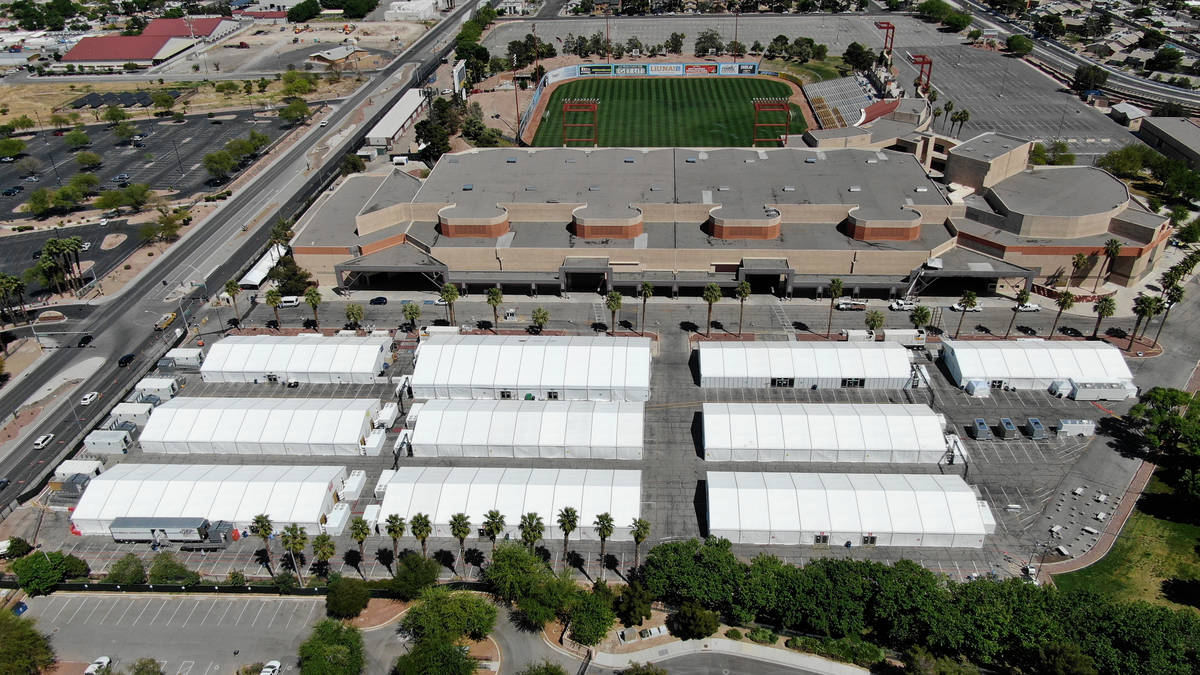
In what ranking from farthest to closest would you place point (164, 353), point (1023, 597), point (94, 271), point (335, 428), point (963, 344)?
point (94, 271) < point (164, 353) < point (963, 344) < point (335, 428) < point (1023, 597)

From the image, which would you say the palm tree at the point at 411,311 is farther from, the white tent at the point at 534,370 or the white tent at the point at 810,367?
the white tent at the point at 810,367

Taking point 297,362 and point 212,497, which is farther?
point 297,362

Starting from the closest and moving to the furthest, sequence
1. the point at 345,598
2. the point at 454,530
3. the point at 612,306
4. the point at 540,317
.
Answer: the point at 345,598
the point at 454,530
the point at 612,306
the point at 540,317

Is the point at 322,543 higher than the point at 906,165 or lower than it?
lower

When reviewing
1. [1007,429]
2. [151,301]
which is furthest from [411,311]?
[1007,429]

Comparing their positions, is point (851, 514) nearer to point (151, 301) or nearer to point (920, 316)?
point (920, 316)

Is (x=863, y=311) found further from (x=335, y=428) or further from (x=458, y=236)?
(x=335, y=428)

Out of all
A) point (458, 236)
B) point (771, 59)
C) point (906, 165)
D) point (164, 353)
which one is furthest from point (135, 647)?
point (771, 59)
